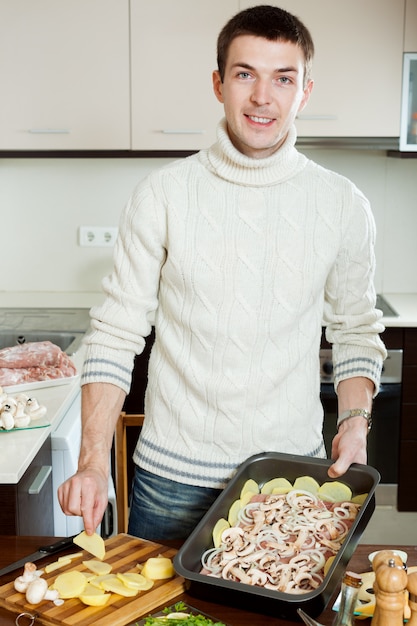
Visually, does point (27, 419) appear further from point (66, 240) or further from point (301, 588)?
point (66, 240)

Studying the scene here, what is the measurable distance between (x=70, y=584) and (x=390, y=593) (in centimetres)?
46

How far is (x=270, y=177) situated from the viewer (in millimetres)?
1597

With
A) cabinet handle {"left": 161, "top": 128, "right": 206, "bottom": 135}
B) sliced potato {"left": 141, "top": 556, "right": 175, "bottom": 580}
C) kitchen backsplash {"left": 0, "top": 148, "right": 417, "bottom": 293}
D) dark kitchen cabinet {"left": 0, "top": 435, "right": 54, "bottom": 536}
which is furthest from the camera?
kitchen backsplash {"left": 0, "top": 148, "right": 417, "bottom": 293}

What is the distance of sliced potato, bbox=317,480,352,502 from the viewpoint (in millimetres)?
1434

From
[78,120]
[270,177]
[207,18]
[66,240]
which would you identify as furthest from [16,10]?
[270,177]

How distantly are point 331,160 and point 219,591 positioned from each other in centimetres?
270

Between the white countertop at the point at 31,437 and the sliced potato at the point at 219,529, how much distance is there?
2.04 ft

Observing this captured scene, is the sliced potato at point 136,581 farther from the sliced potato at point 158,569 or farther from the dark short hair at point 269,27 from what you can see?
the dark short hair at point 269,27

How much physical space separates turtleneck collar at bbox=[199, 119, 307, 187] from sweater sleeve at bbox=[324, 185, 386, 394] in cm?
13

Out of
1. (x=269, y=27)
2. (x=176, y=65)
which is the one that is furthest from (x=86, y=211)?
(x=269, y=27)

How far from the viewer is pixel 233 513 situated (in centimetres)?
136

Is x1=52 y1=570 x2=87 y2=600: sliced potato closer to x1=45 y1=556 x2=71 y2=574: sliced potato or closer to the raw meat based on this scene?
x1=45 y1=556 x2=71 y2=574: sliced potato

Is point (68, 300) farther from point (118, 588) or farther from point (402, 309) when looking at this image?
point (118, 588)

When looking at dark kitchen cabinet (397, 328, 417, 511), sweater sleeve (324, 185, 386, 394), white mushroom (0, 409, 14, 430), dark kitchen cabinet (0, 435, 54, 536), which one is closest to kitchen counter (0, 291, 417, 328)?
dark kitchen cabinet (397, 328, 417, 511)
